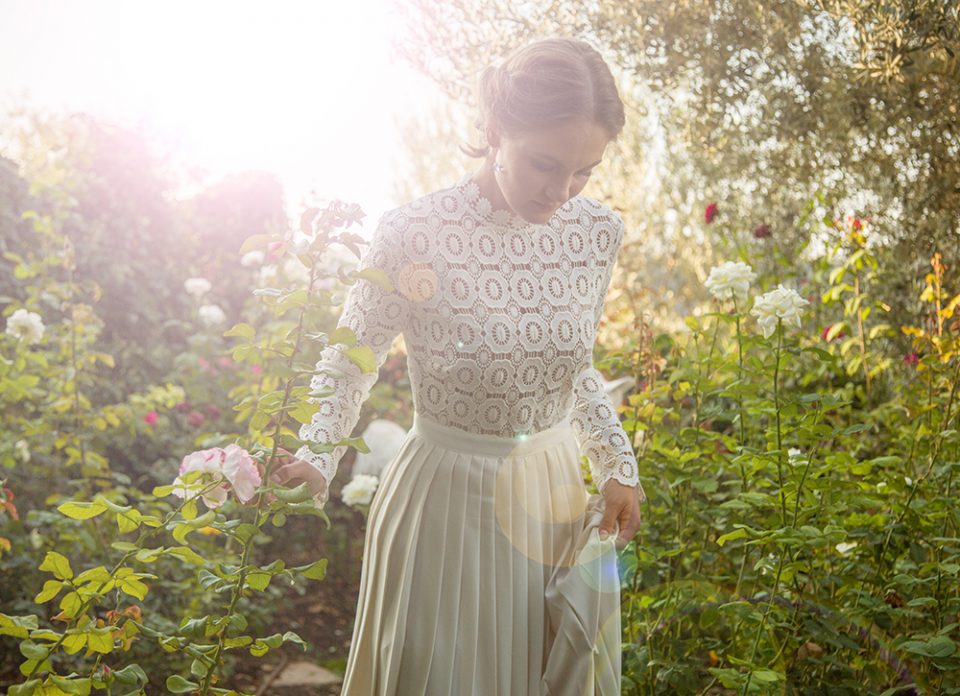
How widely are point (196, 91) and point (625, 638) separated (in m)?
4.34

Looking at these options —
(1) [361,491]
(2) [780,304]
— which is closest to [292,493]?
(2) [780,304]

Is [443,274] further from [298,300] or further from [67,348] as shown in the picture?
[67,348]

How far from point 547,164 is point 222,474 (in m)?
0.76

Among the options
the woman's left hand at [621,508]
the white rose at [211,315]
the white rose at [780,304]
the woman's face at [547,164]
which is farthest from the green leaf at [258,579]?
the white rose at [211,315]

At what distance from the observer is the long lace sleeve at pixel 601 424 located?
6.10ft

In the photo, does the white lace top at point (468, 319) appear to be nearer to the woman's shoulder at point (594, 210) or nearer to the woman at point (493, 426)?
the woman at point (493, 426)

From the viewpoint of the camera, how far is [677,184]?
6.02 m

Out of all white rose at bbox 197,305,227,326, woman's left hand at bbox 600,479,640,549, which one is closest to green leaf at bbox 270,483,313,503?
woman's left hand at bbox 600,479,640,549

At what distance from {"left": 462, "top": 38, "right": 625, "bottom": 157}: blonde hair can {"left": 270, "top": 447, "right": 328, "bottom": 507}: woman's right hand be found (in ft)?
2.26

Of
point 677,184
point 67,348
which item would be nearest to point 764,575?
point 67,348

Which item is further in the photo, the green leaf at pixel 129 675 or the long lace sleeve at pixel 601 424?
the long lace sleeve at pixel 601 424

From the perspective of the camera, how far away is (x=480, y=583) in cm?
165

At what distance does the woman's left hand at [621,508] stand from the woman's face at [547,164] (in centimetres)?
55

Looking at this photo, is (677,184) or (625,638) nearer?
(625,638)
